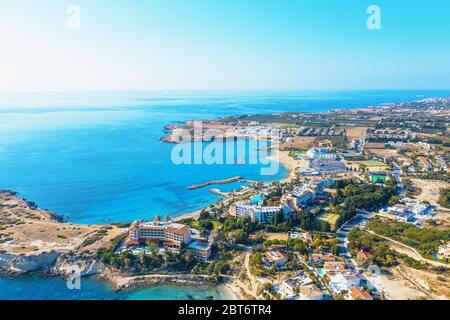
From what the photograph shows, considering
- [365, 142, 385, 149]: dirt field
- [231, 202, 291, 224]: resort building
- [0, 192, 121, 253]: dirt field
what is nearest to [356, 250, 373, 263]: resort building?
[231, 202, 291, 224]: resort building

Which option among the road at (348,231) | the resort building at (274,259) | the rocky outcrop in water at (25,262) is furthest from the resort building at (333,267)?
the rocky outcrop in water at (25,262)

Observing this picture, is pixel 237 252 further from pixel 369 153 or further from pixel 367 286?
pixel 369 153

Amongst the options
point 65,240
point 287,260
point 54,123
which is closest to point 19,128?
point 54,123

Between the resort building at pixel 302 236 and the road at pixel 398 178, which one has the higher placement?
the road at pixel 398 178

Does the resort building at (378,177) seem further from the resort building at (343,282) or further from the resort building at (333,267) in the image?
the resort building at (343,282)

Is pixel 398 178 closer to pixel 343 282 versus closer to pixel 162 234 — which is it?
pixel 343 282

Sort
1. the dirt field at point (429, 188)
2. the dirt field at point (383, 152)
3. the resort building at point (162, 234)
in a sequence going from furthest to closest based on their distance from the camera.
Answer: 1. the dirt field at point (383, 152)
2. the dirt field at point (429, 188)
3. the resort building at point (162, 234)
